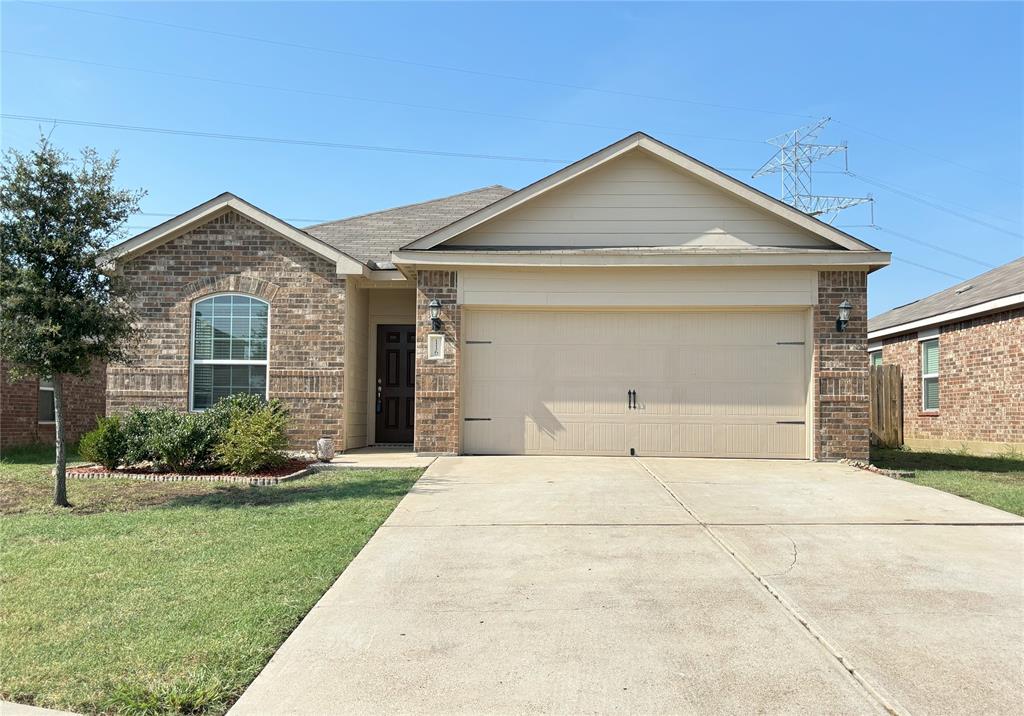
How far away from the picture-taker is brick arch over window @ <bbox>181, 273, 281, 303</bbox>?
12305 millimetres

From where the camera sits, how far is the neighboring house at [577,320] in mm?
11242

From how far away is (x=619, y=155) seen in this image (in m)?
11.6

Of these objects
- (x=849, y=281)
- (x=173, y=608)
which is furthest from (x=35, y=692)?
(x=849, y=281)

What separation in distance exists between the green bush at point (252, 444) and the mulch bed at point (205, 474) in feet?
0.42

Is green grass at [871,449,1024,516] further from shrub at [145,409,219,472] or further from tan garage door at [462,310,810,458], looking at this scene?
shrub at [145,409,219,472]

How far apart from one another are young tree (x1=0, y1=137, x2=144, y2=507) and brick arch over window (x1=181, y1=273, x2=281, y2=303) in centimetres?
390

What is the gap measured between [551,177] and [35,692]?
9604mm

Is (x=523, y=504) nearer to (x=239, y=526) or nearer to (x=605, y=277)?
(x=239, y=526)

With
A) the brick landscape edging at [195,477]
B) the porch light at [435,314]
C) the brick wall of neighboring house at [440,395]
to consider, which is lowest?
the brick landscape edging at [195,477]

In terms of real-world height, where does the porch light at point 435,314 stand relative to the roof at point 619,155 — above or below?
below

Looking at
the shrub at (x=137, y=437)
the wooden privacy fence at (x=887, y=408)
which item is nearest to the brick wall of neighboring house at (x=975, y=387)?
the wooden privacy fence at (x=887, y=408)

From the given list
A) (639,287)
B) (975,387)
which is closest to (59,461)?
(639,287)

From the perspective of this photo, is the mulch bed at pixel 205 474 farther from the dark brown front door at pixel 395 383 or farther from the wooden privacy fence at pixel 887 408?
the wooden privacy fence at pixel 887 408

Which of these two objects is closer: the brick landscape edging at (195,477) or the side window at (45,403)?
the brick landscape edging at (195,477)
